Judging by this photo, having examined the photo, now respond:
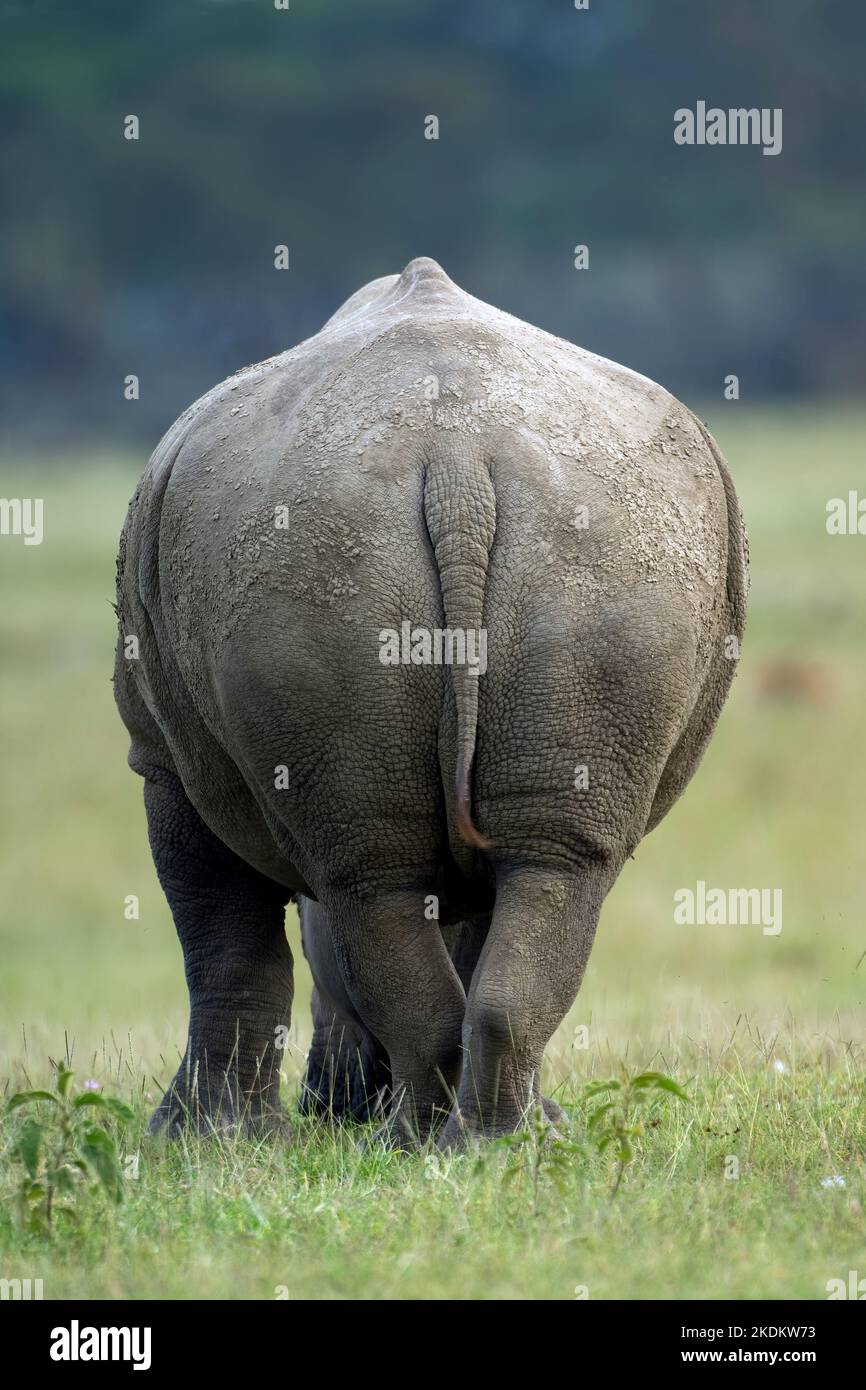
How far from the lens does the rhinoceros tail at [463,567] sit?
17.6 ft

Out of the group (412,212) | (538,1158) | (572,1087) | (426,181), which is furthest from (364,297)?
(426,181)

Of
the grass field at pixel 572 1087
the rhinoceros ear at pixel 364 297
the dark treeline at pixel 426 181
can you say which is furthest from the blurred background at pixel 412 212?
the rhinoceros ear at pixel 364 297

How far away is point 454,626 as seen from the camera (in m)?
5.37

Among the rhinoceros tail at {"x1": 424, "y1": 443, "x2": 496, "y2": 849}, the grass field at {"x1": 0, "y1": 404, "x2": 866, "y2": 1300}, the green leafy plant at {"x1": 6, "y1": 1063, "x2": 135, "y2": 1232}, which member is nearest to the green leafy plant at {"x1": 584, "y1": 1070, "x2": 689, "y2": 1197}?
the grass field at {"x1": 0, "y1": 404, "x2": 866, "y2": 1300}

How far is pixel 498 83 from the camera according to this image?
575 ft

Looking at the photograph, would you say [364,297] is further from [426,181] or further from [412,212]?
[426,181]

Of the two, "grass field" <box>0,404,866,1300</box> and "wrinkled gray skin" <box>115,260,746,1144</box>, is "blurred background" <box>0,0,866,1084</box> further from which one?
"wrinkled gray skin" <box>115,260,746,1144</box>

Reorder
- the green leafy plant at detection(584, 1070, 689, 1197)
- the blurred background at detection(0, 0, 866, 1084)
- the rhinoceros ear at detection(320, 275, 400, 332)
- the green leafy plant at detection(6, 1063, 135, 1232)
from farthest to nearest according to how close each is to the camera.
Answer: the blurred background at detection(0, 0, 866, 1084) → the rhinoceros ear at detection(320, 275, 400, 332) → the green leafy plant at detection(584, 1070, 689, 1197) → the green leafy plant at detection(6, 1063, 135, 1232)

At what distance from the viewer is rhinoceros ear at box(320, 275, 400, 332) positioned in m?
6.83

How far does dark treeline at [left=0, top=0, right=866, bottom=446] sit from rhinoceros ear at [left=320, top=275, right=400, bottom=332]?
126317 mm

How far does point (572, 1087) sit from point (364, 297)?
3095mm

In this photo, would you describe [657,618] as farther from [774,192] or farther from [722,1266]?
[774,192]

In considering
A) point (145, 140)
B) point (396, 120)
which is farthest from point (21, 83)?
point (396, 120)

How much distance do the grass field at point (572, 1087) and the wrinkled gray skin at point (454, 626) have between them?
58 cm
